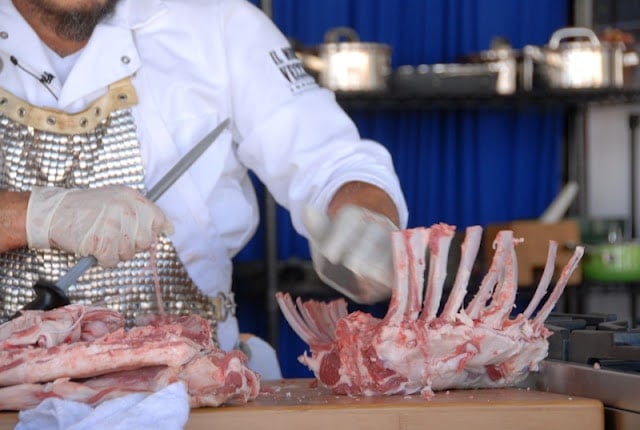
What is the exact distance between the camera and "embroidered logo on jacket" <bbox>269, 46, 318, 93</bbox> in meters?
2.70

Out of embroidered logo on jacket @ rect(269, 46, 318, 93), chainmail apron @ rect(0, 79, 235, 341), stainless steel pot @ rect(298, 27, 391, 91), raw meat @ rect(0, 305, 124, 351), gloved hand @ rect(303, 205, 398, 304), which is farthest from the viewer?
stainless steel pot @ rect(298, 27, 391, 91)

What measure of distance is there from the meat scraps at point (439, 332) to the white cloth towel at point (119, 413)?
1.17 ft

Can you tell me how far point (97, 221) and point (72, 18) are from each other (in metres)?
0.60

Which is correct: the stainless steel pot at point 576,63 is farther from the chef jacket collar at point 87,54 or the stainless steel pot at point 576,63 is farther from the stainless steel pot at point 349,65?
the chef jacket collar at point 87,54

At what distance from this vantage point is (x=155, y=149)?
100 inches

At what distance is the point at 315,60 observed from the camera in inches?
191

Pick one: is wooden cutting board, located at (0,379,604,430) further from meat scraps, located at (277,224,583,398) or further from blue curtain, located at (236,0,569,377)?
blue curtain, located at (236,0,569,377)

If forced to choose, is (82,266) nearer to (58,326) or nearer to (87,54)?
(58,326)

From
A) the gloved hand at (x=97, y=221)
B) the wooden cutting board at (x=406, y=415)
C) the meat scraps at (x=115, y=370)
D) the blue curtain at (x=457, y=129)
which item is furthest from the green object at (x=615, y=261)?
the meat scraps at (x=115, y=370)

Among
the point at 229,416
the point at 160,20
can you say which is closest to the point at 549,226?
the point at 160,20

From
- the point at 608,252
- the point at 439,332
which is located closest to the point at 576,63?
the point at 608,252

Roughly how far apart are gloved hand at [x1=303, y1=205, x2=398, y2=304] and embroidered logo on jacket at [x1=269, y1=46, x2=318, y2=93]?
794mm

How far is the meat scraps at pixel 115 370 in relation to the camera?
1655 millimetres

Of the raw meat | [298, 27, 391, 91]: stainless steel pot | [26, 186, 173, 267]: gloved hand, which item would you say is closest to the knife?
[26, 186, 173, 267]: gloved hand
